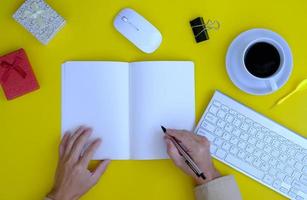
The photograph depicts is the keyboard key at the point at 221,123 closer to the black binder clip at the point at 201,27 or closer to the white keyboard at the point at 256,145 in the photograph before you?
Answer: the white keyboard at the point at 256,145

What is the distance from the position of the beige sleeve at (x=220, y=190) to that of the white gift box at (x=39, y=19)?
46cm

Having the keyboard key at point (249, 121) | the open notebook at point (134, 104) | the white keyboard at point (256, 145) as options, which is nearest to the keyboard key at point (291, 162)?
the white keyboard at point (256, 145)

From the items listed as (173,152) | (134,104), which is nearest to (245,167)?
(173,152)

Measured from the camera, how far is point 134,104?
88 cm

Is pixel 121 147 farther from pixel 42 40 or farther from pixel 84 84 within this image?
pixel 42 40

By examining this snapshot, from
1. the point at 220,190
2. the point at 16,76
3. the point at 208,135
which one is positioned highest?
the point at 16,76

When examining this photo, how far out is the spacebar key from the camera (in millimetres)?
872

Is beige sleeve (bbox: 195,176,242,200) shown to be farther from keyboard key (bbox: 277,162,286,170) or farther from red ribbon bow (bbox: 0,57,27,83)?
red ribbon bow (bbox: 0,57,27,83)

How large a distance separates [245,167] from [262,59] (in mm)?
228

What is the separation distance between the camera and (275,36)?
866 millimetres

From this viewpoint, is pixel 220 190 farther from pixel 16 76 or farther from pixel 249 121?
pixel 16 76

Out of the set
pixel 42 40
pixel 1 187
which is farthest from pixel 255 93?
pixel 1 187

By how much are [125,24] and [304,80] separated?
40 centimetres

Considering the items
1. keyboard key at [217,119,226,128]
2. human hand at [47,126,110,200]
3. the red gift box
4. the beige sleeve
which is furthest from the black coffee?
the red gift box
